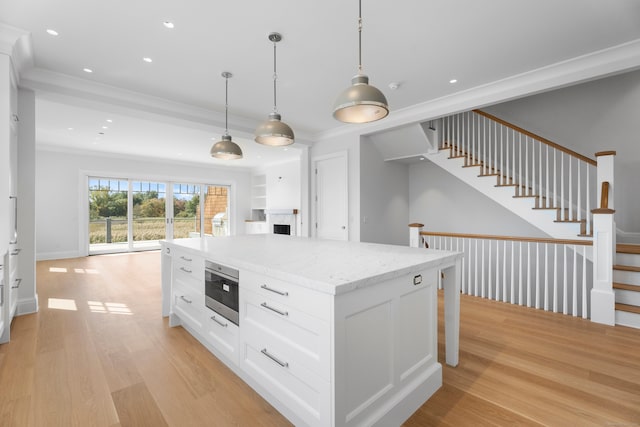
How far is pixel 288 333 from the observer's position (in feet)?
4.90

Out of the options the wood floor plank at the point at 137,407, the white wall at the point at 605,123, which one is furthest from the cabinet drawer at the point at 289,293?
the white wall at the point at 605,123

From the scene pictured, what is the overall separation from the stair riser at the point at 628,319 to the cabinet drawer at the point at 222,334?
3640 millimetres

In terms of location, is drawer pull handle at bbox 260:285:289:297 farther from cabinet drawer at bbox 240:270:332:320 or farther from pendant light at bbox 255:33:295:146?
pendant light at bbox 255:33:295:146

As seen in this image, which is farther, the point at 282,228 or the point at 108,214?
the point at 282,228

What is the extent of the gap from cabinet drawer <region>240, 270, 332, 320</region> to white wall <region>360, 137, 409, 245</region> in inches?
135

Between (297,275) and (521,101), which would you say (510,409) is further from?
(521,101)

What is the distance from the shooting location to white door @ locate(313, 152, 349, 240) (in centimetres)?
518

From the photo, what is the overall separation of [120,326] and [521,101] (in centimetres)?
681

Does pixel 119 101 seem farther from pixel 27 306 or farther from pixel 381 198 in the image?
pixel 381 198

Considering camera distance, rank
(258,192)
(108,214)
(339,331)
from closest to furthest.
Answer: (339,331)
(108,214)
(258,192)

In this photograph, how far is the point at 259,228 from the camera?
372 inches

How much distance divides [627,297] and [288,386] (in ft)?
11.9

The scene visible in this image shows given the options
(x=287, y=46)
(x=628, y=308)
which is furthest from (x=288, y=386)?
(x=628, y=308)

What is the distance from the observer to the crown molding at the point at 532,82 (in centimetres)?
271
